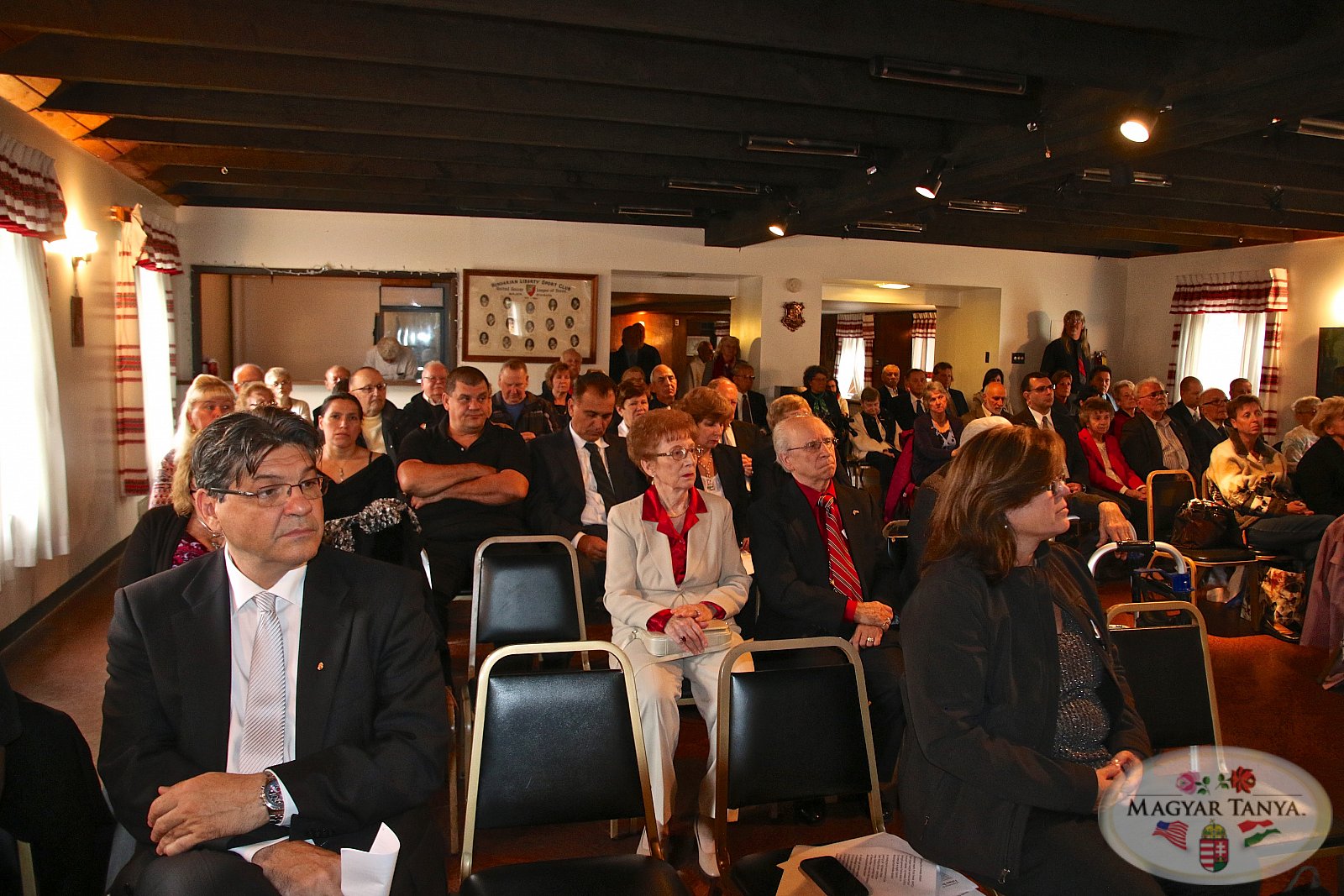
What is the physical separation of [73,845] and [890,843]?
150 centimetres

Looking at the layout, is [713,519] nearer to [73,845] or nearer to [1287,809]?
[1287,809]

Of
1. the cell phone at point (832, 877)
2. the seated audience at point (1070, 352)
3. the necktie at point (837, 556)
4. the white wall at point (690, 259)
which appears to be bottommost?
the cell phone at point (832, 877)

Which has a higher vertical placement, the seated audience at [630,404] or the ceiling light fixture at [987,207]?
the ceiling light fixture at [987,207]

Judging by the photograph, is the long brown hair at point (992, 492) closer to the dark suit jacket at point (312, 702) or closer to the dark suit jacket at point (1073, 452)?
the dark suit jacket at point (312, 702)

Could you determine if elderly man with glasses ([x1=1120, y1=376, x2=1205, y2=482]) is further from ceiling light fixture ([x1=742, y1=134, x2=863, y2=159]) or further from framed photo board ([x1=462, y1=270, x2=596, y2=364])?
framed photo board ([x1=462, y1=270, x2=596, y2=364])

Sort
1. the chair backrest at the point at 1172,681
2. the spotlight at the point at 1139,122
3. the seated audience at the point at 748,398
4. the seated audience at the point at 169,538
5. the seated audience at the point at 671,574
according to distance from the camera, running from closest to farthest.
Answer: the chair backrest at the point at 1172,681, the seated audience at the point at 169,538, the seated audience at the point at 671,574, the spotlight at the point at 1139,122, the seated audience at the point at 748,398

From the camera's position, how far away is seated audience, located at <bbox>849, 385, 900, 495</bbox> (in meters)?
8.54

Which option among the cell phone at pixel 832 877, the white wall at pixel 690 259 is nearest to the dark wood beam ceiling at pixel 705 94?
the white wall at pixel 690 259

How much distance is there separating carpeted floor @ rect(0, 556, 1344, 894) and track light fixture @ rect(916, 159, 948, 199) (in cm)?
259

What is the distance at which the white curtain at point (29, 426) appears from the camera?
4363 millimetres

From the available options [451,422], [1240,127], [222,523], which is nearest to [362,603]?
[222,523]

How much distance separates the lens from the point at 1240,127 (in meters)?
4.10

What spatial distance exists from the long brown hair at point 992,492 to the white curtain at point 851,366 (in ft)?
42.0

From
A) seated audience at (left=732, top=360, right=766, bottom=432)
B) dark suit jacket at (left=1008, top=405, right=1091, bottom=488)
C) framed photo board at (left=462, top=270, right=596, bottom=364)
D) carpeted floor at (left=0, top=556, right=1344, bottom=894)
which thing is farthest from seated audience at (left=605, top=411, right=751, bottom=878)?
framed photo board at (left=462, top=270, right=596, bottom=364)
